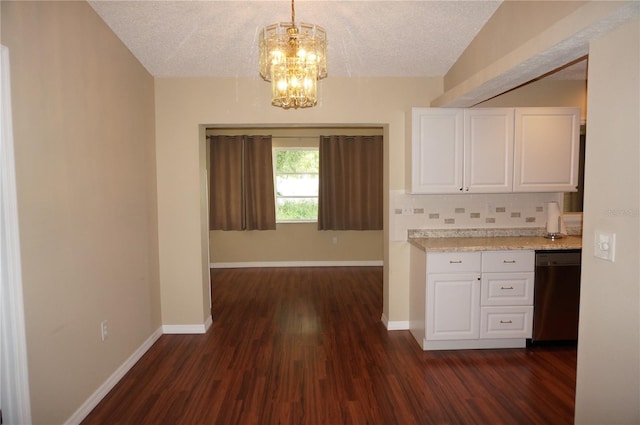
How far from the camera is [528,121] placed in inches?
136

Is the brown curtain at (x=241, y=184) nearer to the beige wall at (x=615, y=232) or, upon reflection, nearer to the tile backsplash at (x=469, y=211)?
the tile backsplash at (x=469, y=211)

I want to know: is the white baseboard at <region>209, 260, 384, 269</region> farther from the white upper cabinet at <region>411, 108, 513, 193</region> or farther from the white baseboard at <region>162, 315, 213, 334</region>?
the white upper cabinet at <region>411, 108, 513, 193</region>

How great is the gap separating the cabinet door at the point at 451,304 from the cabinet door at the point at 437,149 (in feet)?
2.70

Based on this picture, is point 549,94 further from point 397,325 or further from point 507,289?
point 397,325

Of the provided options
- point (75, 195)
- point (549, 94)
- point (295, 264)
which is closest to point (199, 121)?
point (75, 195)

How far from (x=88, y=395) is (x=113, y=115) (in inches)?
77.5

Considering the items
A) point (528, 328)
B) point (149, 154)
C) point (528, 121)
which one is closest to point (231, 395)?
point (149, 154)

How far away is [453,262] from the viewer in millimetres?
3230

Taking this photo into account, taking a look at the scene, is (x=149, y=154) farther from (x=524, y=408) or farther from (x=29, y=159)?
(x=524, y=408)

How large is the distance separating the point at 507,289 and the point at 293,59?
2649 mm

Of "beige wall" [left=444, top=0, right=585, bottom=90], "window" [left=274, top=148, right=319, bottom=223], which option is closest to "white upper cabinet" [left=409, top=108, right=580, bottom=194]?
"beige wall" [left=444, top=0, right=585, bottom=90]

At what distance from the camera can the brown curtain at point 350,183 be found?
6.52 meters

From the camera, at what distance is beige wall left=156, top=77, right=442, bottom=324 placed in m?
3.61

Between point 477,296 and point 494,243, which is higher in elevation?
point 494,243
